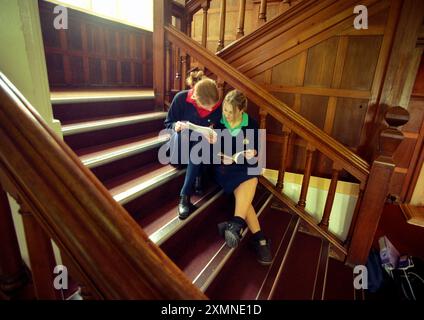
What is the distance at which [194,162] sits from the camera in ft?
5.23

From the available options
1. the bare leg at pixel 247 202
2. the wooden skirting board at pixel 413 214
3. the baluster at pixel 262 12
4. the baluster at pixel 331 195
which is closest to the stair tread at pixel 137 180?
the bare leg at pixel 247 202

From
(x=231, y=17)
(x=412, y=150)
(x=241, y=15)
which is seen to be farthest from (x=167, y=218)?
(x=231, y=17)

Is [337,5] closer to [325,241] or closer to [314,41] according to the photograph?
[314,41]

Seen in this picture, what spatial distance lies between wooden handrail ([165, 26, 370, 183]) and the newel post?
8 centimetres

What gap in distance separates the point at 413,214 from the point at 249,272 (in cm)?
284

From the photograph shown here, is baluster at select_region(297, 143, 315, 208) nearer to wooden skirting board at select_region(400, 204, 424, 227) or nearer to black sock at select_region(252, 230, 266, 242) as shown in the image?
black sock at select_region(252, 230, 266, 242)

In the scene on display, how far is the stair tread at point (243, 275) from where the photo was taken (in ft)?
4.22

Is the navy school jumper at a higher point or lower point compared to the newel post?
higher

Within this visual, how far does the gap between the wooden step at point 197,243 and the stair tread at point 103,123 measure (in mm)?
953

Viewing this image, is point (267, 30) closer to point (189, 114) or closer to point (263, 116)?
point (263, 116)

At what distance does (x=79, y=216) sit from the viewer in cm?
52

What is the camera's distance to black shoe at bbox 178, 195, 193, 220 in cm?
149

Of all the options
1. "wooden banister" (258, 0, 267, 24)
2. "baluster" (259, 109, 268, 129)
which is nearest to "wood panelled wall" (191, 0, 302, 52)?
"wooden banister" (258, 0, 267, 24)
